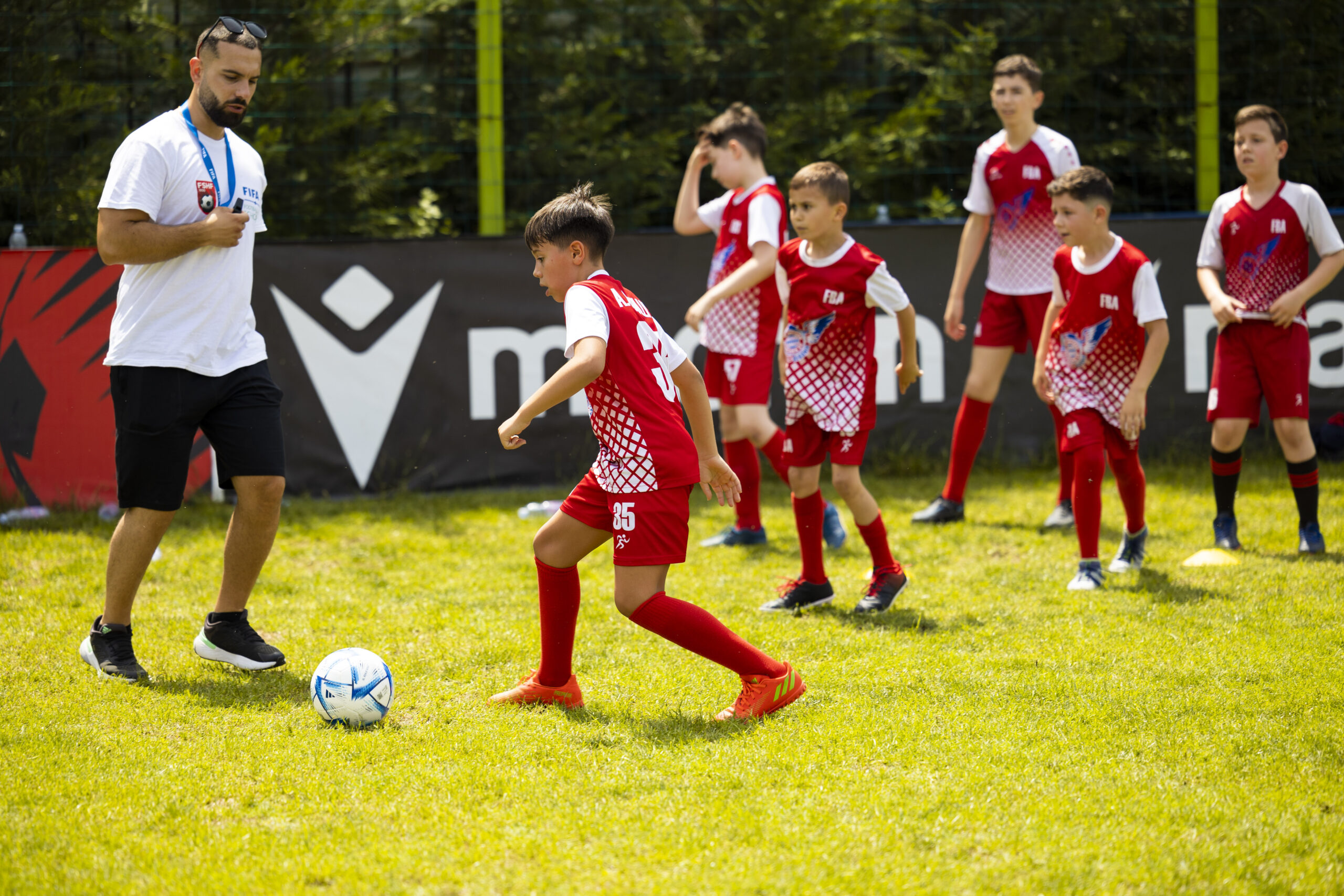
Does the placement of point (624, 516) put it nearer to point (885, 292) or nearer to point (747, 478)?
point (885, 292)

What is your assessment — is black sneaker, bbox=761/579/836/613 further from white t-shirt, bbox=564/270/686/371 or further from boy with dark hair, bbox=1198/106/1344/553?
boy with dark hair, bbox=1198/106/1344/553

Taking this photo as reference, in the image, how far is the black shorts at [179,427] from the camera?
3.97m

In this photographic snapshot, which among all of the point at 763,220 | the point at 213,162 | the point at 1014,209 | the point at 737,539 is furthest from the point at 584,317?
the point at 1014,209

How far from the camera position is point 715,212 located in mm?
6074

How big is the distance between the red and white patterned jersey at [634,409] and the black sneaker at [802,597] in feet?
4.68

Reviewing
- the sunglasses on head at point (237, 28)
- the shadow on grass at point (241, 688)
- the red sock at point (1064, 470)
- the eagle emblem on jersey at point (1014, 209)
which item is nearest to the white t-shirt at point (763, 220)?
the eagle emblem on jersey at point (1014, 209)

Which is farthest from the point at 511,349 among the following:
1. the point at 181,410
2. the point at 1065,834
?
the point at 1065,834

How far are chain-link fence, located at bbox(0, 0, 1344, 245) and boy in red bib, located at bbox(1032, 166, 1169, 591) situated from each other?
3.80 m

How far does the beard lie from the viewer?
13.0 feet

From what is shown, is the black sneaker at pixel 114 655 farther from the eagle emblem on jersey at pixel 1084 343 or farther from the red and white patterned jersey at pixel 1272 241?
the red and white patterned jersey at pixel 1272 241

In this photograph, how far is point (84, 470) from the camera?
681cm

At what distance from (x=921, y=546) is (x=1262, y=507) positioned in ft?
6.49

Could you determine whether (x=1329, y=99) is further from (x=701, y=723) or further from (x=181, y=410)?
(x=181, y=410)

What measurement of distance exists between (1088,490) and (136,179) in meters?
3.73
